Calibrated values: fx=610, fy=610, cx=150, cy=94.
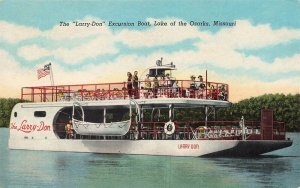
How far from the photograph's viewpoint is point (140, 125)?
25109mm

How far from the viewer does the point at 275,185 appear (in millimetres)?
17766

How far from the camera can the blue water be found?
18.3m

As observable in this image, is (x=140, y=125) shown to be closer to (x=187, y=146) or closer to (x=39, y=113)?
(x=187, y=146)

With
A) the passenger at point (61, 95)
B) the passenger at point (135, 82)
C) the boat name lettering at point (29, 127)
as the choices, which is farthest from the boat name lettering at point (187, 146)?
the boat name lettering at point (29, 127)

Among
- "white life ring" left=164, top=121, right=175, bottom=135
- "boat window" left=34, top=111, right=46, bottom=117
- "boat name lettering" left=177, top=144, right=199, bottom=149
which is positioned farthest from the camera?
"boat window" left=34, top=111, right=46, bottom=117

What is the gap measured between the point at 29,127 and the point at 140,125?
19.0 ft

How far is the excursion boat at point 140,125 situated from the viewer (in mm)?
23781

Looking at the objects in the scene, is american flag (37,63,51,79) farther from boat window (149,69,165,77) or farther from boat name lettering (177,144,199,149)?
boat name lettering (177,144,199,149)

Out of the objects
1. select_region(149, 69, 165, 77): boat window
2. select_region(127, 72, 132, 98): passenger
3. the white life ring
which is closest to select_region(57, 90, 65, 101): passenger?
select_region(127, 72, 132, 98): passenger

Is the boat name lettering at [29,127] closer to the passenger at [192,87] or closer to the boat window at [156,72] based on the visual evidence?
the boat window at [156,72]

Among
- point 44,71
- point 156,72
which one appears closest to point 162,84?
point 156,72

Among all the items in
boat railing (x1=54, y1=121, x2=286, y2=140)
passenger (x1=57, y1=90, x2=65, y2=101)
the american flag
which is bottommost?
boat railing (x1=54, y1=121, x2=286, y2=140)

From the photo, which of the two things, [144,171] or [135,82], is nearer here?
[144,171]

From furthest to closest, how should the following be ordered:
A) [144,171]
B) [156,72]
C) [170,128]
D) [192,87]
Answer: [156,72], [192,87], [170,128], [144,171]
